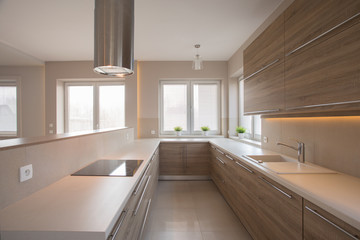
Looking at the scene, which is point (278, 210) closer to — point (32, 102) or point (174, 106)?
point (174, 106)

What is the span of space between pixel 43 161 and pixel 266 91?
6.67ft

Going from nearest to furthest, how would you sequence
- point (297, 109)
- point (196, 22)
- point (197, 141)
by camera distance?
point (297, 109)
point (196, 22)
point (197, 141)

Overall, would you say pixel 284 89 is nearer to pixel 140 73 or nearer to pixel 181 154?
pixel 181 154

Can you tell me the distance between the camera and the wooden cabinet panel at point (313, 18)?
101 cm

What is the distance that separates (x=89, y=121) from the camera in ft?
14.7

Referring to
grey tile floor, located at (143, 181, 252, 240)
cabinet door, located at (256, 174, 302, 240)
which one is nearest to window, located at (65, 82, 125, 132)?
grey tile floor, located at (143, 181, 252, 240)

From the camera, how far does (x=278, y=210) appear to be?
129 centimetres

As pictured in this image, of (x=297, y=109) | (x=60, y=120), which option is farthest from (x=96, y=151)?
(x=60, y=120)

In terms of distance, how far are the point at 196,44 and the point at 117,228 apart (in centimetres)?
318

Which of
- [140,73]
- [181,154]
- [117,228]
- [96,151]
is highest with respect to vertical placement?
[140,73]

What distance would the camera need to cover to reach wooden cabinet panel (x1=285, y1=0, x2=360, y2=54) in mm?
1010

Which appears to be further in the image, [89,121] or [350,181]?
[89,121]

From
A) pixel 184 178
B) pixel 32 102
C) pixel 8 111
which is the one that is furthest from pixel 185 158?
pixel 8 111

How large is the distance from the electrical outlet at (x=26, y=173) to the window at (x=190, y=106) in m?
3.44
